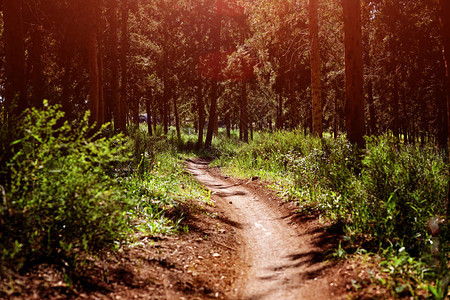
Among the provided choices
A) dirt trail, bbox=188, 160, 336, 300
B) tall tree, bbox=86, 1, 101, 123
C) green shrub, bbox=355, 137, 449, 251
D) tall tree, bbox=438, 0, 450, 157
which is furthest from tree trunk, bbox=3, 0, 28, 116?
tall tree, bbox=438, 0, 450, 157

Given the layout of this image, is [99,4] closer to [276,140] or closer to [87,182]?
[276,140]

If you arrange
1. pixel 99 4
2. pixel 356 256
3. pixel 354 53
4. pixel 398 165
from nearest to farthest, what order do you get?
pixel 356 256
pixel 398 165
pixel 354 53
pixel 99 4

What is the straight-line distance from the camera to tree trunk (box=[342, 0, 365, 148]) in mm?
8727

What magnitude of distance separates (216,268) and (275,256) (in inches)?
42.5

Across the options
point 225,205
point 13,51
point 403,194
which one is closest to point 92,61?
point 13,51

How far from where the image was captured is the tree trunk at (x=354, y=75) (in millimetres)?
8727

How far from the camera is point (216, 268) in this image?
4.68 meters

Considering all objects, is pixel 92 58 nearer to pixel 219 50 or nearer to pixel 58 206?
pixel 58 206

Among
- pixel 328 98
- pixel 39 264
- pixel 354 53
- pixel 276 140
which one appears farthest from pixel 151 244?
pixel 328 98

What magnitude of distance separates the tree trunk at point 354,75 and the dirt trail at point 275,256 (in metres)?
3.08

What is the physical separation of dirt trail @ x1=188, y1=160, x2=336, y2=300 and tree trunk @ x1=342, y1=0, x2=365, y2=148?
308 centimetres

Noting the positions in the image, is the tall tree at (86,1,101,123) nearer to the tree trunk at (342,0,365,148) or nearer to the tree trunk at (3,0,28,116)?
the tree trunk at (3,0,28,116)

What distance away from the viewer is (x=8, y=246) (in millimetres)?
2953

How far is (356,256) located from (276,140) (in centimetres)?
1028
